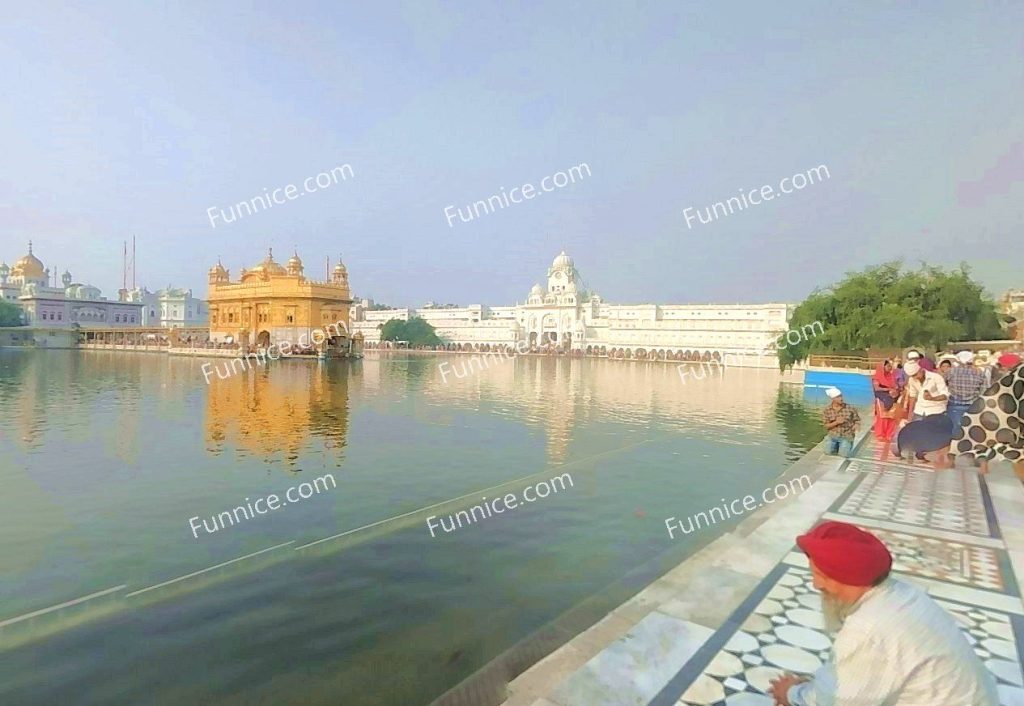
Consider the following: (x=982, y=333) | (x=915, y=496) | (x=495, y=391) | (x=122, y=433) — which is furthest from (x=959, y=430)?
(x=982, y=333)

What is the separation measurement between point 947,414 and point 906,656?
27.6 feet

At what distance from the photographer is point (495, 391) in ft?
76.2

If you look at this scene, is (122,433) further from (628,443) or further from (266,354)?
(266,354)

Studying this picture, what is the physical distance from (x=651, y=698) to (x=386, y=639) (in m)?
1.95

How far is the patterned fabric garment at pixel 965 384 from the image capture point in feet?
29.4

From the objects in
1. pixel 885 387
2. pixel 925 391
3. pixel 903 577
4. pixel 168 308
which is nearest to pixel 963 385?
pixel 885 387

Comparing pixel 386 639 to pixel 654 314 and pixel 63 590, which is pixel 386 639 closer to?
pixel 63 590

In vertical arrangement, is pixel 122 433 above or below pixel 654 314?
below

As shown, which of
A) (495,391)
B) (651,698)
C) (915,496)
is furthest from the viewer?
(495,391)

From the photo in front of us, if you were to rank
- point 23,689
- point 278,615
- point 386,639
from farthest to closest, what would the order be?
point 278,615, point 386,639, point 23,689

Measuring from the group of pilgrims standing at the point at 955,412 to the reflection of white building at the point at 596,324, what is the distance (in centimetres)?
5067

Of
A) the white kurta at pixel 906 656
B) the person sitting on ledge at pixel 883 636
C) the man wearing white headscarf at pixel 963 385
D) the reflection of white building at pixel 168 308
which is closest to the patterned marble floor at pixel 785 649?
the person sitting on ledge at pixel 883 636

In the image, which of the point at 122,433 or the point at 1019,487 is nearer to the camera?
the point at 1019,487

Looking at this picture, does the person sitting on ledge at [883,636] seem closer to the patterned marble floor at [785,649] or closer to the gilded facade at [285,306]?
the patterned marble floor at [785,649]
